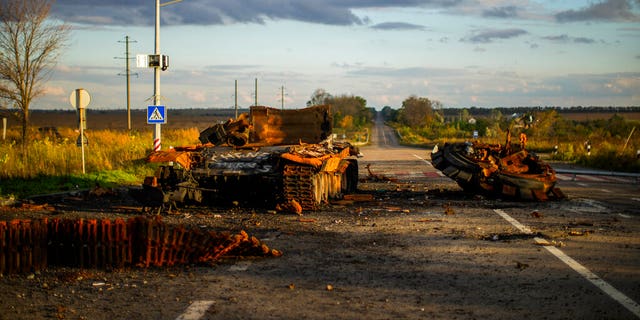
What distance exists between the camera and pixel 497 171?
17.6 meters

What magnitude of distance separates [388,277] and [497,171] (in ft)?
32.2

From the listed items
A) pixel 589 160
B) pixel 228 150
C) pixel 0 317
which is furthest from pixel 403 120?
pixel 0 317

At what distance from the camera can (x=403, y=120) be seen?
149 meters

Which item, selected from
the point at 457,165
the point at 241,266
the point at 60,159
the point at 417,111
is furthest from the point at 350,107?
the point at 241,266

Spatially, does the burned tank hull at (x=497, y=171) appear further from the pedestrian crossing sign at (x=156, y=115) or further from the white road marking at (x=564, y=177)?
the pedestrian crossing sign at (x=156, y=115)

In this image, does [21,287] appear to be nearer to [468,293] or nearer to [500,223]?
[468,293]

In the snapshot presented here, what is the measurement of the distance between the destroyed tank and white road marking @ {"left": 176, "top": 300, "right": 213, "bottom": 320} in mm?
7495

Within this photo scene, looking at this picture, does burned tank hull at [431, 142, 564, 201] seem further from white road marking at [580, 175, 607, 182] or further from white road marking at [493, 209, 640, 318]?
white road marking at [580, 175, 607, 182]

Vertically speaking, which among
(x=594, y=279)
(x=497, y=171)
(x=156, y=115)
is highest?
(x=156, y=115)

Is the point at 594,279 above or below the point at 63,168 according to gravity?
above

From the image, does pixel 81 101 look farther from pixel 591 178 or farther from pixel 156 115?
pixel 591 178

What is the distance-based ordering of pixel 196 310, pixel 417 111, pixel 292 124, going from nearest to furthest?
pixel 196 310 → pixel 292 124 → pixel 417 111

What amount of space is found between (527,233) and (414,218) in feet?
8.78

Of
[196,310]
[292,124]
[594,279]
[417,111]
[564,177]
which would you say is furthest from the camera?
[417,111]
